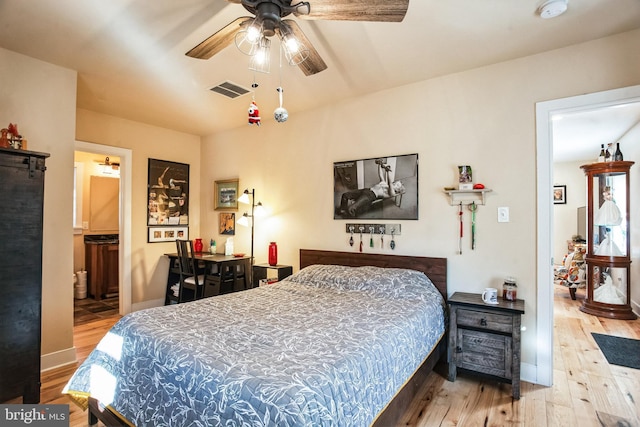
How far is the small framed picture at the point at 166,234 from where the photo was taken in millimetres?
4559

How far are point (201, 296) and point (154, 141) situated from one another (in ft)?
7.43

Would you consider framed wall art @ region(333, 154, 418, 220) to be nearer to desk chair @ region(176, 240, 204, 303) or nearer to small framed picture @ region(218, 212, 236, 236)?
small framed picture @ region(218, 212, 236, 236)

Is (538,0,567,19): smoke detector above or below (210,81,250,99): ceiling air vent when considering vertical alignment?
below

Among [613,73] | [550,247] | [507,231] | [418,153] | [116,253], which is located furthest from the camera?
[116,253]

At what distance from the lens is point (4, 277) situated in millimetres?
2143

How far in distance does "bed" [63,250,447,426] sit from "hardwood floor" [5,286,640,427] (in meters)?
0.22

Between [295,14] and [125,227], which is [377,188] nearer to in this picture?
[295,14]

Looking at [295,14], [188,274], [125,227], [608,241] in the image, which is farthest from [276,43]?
[608,241]

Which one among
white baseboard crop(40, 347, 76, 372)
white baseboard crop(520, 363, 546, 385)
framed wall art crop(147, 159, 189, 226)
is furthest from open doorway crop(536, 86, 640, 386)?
framed wall art crop(147, 159, 189, 226)

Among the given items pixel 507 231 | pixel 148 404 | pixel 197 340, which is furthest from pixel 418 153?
pixel 148 404

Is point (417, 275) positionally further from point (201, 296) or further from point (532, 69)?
point (201, 296)

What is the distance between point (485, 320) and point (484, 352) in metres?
0.24

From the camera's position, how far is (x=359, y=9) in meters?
1.61

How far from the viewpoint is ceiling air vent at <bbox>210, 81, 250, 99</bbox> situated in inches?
126
